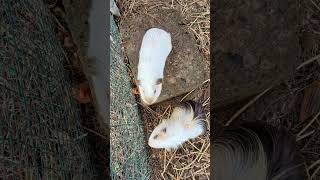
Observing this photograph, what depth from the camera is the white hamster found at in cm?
171

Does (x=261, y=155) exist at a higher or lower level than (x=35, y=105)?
lower

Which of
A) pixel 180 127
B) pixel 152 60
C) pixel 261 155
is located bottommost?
pixel 261 155

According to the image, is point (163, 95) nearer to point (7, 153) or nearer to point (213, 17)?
point (213, 17)

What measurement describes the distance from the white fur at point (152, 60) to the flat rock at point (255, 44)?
6.6 inches

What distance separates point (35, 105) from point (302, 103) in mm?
782

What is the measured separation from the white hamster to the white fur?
9cm

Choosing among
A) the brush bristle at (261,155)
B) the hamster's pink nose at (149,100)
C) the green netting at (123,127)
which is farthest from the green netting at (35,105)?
the brush bristle at (261,155)

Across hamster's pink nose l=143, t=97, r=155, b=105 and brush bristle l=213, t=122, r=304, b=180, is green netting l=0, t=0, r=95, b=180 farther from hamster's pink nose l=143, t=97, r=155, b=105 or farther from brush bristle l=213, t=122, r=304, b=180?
brush bristle l=213, t=122, r=304, b=180

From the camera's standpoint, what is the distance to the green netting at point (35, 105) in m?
1.33

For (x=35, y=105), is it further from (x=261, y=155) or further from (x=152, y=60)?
(x=261, y=155)

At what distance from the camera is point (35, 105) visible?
144 centimetres

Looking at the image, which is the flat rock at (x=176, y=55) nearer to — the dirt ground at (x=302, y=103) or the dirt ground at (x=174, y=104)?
the dirt ground at (x=174, y=104)

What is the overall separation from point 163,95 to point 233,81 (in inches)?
8.8

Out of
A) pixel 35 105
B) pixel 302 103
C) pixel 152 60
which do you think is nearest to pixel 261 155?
pixel 302 103
